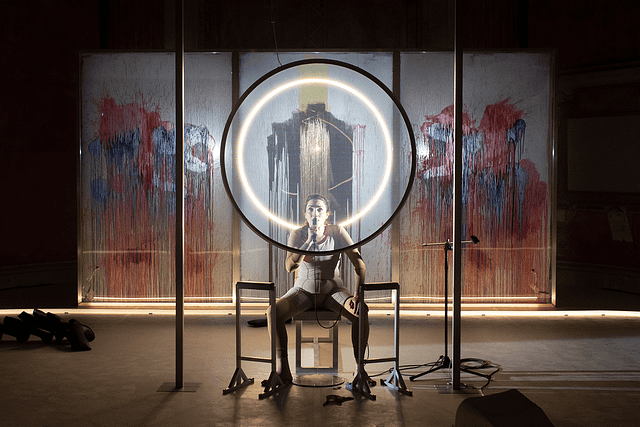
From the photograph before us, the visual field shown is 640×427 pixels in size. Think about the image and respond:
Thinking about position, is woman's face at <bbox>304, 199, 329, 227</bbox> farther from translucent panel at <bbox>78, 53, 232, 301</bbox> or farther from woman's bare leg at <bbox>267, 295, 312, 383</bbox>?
translucent panel at <bbox>78, 53, 232, 301</bbox>

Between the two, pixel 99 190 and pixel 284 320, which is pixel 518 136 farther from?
pixel 99 190

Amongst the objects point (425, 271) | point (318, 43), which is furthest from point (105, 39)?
point (425, 271)

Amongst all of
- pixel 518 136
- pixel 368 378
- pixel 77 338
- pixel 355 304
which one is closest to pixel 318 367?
pixel 368 378

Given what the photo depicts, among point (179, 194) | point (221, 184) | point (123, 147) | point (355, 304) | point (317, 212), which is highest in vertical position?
point (123, 147)

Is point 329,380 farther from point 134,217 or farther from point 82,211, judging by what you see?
point 82,211

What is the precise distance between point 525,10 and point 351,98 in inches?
213

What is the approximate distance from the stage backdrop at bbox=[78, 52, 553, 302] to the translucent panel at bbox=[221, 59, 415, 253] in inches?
89.8

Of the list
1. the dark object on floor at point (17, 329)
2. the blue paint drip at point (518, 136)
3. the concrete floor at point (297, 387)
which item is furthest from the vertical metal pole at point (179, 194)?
the blue paint drip at point (518, 136)

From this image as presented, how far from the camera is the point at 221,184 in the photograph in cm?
571

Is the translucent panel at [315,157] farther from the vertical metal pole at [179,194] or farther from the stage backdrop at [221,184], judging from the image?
the stage backdrop at [221,184]

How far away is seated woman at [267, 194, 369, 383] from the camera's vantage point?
3447mm

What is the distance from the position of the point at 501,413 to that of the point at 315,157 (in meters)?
1.67

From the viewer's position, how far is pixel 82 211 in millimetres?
5723

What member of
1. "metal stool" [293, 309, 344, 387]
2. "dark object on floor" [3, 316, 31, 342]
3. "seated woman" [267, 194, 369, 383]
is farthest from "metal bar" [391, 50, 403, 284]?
"dark object on floor" [3, 316, 31, 342]
